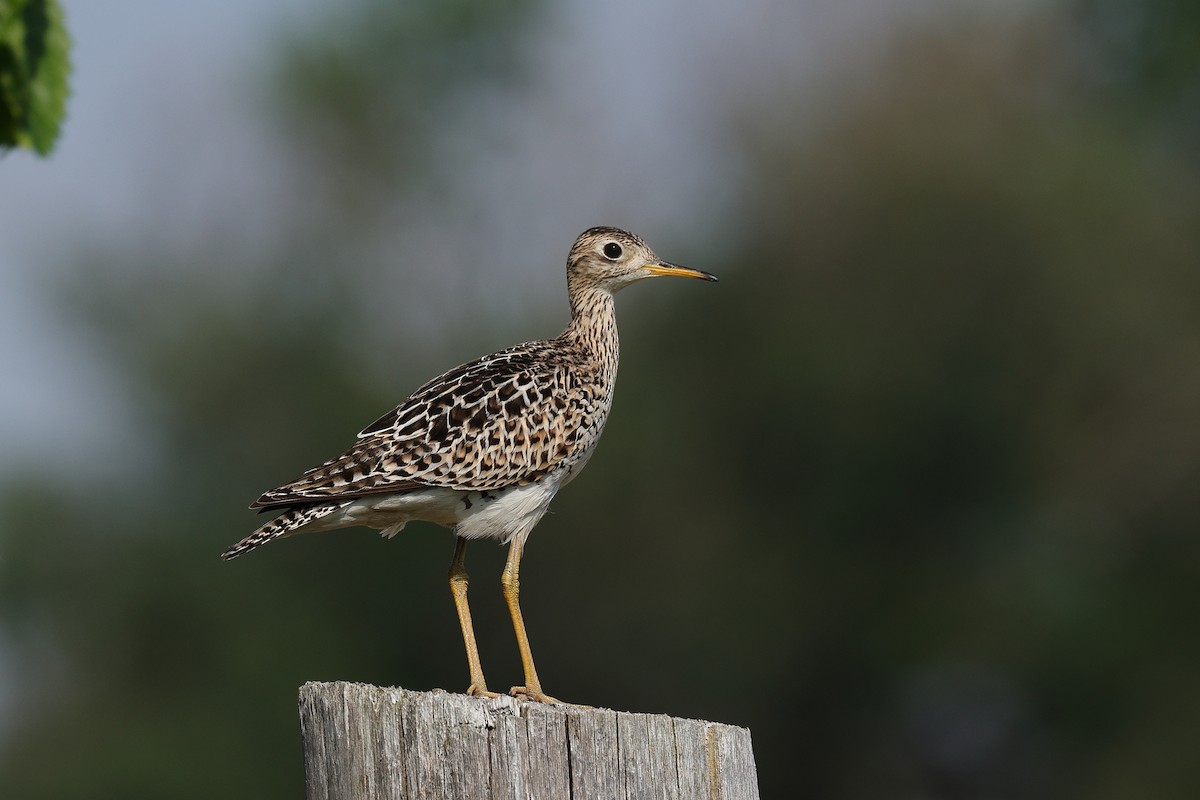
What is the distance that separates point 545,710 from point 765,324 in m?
45.0

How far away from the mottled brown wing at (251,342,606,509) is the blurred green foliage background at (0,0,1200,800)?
32.1 meters

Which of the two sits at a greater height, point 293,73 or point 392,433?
point 293,73

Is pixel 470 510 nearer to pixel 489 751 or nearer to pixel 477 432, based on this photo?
pixel 477 432

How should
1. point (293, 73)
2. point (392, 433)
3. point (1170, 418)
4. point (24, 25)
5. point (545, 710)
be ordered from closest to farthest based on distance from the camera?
point (24, 25) → point (545, 710) → point (392, 433) → point (1170, 418) → point (293, 73)

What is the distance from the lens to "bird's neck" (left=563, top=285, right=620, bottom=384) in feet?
41.6

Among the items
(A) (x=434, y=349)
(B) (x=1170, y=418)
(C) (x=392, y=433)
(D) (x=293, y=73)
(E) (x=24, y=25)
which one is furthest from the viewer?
(D) (x=293, y=73)

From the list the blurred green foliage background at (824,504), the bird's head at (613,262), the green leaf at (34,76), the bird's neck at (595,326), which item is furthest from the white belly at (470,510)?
the blurred green foliage background at (824,504)

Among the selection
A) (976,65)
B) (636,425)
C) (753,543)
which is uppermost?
(976,65)

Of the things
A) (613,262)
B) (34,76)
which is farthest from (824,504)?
(34,76)

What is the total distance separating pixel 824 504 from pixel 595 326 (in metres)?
34.8

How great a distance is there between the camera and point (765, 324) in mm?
51125

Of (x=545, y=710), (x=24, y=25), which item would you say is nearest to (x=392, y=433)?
(x=545, y=710)

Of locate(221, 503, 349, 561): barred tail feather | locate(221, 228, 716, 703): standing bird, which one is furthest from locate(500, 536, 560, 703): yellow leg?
locate(221, 503, 349, 561): barred tail feather

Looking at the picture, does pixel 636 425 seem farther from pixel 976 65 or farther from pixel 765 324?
pixel 976 65
